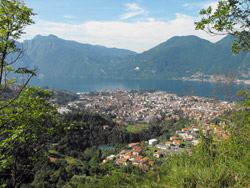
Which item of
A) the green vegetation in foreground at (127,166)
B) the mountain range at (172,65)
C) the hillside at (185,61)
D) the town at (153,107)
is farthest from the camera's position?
the mountain range at (172,65)

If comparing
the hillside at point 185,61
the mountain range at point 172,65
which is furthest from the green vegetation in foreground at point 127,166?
the hillside at point 185,61

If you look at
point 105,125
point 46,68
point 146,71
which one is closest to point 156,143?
point 105,125

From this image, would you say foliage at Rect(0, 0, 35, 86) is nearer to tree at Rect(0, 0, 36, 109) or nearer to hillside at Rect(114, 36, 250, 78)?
tree at Rect(0, 0, 36, 109)

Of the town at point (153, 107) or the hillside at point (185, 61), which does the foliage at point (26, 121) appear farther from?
the hillside at point (185, 61)

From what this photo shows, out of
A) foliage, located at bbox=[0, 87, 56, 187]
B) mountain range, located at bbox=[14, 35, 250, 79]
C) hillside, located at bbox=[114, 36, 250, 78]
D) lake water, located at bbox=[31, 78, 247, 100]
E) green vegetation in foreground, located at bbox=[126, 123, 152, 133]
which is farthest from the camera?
mountain range, located at bbox=[14, 35, 250, 79]

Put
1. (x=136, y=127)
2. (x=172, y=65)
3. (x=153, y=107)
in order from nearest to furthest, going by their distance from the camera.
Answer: (x=136, y=127)
(x=153, y=107)
(x=172, y=65)

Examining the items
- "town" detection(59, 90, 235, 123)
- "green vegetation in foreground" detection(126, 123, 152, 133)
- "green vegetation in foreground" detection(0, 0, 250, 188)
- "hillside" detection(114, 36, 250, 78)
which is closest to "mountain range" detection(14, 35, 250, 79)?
"hillside" detection(114, 36, 250, 78)

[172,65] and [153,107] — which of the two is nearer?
[153,107]

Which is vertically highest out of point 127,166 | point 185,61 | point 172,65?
point 185,61

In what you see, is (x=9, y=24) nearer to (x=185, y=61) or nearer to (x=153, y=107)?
(x=153, y=107)

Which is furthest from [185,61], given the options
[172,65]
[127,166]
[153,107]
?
[127,166]

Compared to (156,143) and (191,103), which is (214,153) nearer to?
(156,143)

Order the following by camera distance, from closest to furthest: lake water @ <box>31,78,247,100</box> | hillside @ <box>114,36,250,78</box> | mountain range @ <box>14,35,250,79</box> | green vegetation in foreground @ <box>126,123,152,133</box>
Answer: green vegetation in foreground @ <box>126,123,152,133</box> → lake water @ <box>31,78,247,100</box> → hillside @ <box>114,36,250,78</box> → mountain range @ <box>14,35,250,79</box>

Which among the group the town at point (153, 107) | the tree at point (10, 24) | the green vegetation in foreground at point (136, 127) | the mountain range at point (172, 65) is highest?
the mountain range at point (172, 65)
